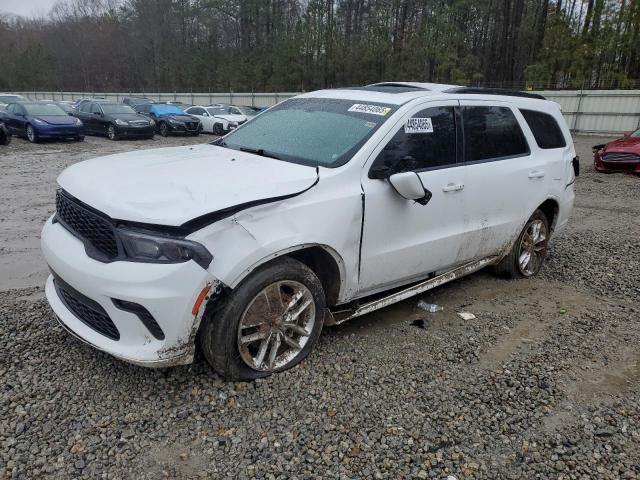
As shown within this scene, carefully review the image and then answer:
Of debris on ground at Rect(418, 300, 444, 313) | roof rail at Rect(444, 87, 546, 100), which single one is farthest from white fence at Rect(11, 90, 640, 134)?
debris on ground at Rect(418, 300, 444, 313)

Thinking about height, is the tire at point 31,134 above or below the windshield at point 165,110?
below

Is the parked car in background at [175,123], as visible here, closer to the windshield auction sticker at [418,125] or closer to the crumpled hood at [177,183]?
the crumpled hood at [177,183]

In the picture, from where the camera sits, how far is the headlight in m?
2.63

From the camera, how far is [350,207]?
3.25m

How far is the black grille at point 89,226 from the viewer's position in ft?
9.13

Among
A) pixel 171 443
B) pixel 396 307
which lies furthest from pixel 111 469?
pixel 396 307

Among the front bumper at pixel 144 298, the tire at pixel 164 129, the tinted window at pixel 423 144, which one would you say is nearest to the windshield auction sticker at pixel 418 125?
the tinted window at pixel 423 144

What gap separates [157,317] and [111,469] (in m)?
0.75

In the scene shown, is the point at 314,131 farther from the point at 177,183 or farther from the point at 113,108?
the point at 113,108

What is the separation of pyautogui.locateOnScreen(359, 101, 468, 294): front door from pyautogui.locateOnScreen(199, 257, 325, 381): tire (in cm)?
48

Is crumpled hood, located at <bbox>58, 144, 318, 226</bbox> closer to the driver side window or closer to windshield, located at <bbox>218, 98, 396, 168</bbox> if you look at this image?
windshield, located at <bbox>218, 98, 396, 168</bbox>

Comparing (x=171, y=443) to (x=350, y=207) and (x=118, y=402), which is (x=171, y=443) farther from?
(x=350, y=207)

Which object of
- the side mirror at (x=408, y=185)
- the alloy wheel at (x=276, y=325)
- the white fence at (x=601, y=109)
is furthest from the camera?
the white fence at (x=601, y=109)

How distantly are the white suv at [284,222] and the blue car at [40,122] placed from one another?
615 inches
